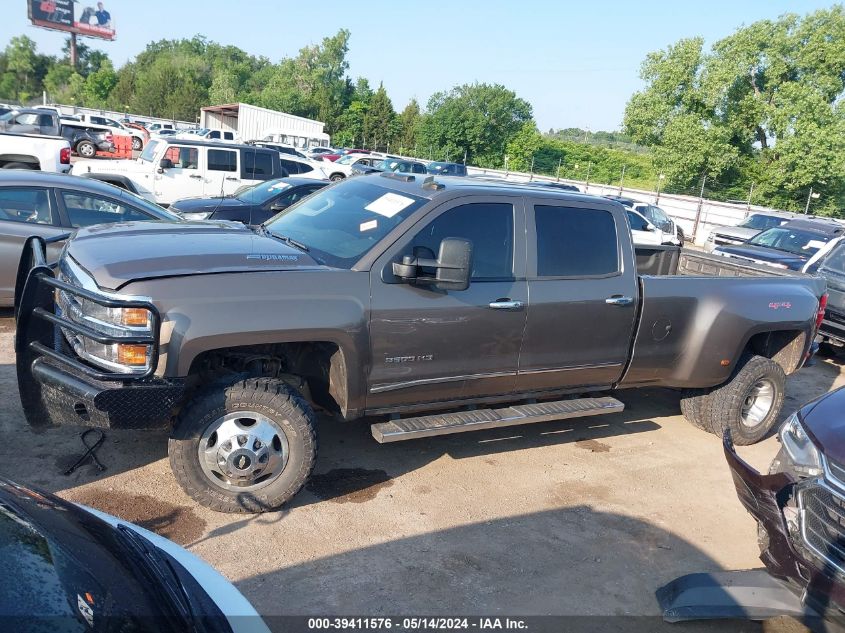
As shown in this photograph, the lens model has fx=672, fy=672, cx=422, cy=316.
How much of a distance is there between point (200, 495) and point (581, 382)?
2.79m

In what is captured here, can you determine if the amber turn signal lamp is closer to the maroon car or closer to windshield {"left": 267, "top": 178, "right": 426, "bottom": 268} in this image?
windshield {"left": 267, "top": 178, "right": 426, "bottom": 268}

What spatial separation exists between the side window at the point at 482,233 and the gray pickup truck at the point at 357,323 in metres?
0.01

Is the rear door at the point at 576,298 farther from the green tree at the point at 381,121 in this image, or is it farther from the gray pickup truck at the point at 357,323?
the green tree at the point at 381,121

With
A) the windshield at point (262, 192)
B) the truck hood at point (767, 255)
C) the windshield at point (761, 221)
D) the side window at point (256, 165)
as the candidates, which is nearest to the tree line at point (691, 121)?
the windshield at point (761, 221)

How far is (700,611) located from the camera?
11.1 ft

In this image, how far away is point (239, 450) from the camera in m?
3.79

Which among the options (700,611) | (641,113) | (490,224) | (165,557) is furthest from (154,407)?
(641,113)

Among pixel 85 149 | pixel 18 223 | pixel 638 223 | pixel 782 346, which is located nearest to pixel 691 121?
pixel 638 223

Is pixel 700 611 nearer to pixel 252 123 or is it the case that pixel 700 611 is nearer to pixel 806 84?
pixel 806 84

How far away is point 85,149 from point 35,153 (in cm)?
1585

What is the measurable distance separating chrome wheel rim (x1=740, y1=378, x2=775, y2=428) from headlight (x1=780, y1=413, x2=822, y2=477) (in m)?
2.62

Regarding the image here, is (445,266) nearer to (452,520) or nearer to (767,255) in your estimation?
(452,520)

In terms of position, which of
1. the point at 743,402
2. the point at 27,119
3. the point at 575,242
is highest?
the point at 27,119

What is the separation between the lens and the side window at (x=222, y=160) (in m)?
14.8
